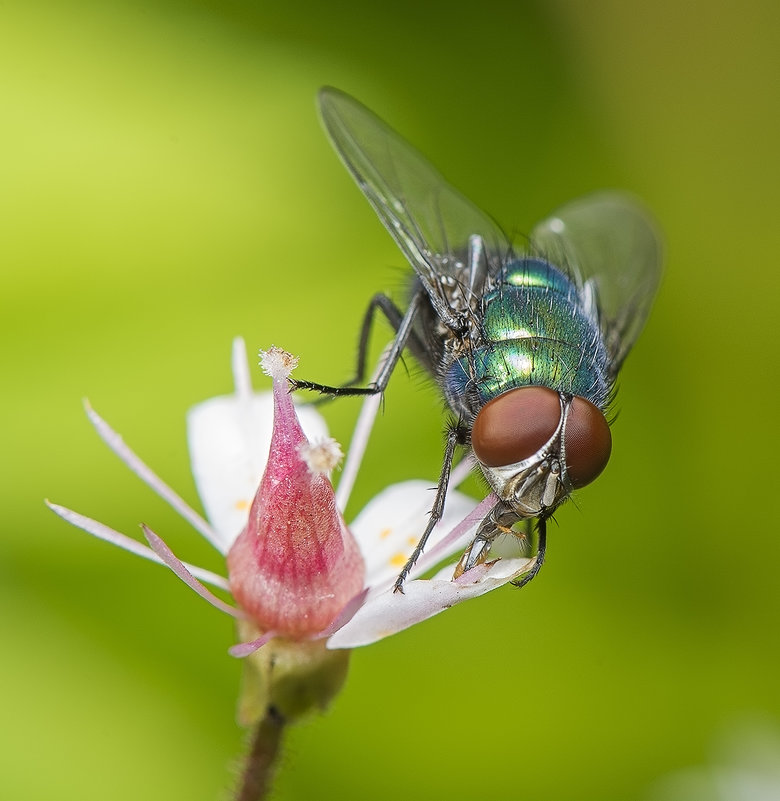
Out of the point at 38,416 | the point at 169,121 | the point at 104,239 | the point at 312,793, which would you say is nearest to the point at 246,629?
the point at 312,793

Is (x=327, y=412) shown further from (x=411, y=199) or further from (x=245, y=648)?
(x=245, y=648)

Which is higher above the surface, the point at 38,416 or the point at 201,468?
the point at 38,416

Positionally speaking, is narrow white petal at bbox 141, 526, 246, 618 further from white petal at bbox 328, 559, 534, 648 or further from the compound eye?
the compound eye

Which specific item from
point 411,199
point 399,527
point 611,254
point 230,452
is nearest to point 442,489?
point 399,527

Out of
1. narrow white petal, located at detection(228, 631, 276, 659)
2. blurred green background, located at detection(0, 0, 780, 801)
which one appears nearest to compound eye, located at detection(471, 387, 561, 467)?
narrow white petal, located at detection(228, 631, 276, 659)

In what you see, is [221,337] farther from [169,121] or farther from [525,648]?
[525,648]

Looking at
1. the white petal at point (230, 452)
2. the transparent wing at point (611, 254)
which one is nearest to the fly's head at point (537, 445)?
the white petal at point (230, 452)
